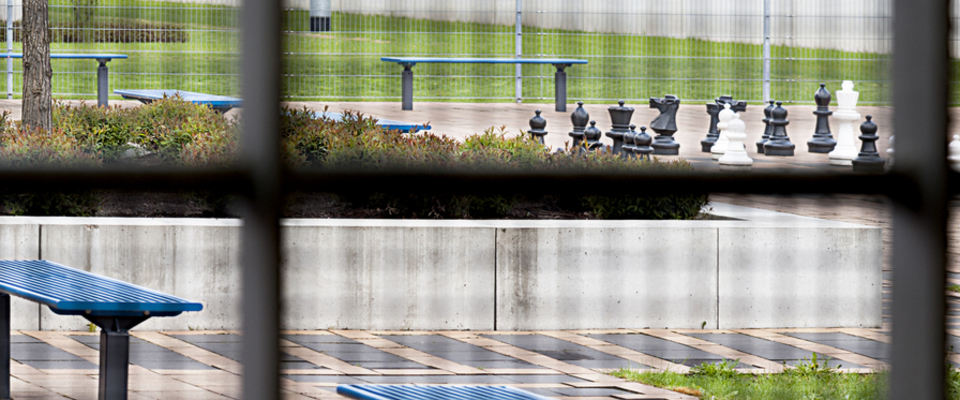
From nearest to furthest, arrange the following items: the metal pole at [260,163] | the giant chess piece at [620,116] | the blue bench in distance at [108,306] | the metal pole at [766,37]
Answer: the metal pole at [260,163] < the metal pole at [766,37] < the giant chess piece at [620,116] < the blue bench in distance at [108,306]

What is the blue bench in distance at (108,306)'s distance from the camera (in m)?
3.49

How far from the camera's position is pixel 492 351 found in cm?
336

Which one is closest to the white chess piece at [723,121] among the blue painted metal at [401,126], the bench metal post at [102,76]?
the blue painted metal at [401,126]

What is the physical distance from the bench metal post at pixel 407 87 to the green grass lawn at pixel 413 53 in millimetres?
21

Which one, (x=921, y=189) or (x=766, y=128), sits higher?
(x=766, y=128)

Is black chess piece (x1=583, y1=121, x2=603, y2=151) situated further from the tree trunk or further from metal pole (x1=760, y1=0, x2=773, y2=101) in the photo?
metal pole (x1=760, y1=0, x2=773, y2=101)

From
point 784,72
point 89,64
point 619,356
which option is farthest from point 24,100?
point 784,72

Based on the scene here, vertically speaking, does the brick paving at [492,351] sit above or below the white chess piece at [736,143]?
below

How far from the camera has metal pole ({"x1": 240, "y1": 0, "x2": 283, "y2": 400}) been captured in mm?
1081

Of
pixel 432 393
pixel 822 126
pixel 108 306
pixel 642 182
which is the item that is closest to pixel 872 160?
pixel 642 182

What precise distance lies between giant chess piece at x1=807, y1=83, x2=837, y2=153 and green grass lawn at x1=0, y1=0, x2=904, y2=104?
2.8 inches

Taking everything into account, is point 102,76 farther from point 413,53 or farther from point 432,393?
point 432,393

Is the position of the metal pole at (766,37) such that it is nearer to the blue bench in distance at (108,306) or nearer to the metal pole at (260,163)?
the metal pole at (260,163)

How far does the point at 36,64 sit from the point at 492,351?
4.83ft
